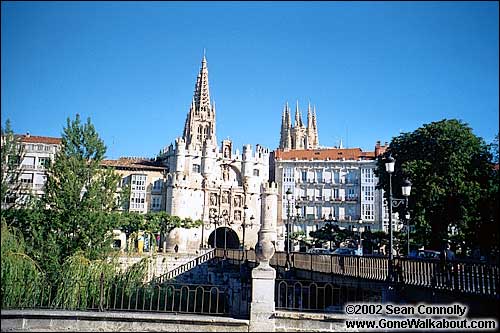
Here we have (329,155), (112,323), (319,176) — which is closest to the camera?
(112,323)

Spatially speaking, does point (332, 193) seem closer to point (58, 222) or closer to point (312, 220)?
point (312, 220)

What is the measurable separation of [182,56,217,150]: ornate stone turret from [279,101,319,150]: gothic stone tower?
2739 cm

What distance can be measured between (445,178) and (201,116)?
52.1m

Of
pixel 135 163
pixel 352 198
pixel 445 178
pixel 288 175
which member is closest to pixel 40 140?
pixel 135 163

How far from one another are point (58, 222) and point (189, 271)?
19.0 meters

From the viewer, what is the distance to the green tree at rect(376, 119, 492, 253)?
1244 inches

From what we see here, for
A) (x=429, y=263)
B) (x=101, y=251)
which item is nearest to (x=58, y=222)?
(x=101, y=251)

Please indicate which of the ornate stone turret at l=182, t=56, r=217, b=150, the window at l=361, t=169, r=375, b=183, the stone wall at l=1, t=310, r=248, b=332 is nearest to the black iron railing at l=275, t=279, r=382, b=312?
the stone wall at l=1, t=310, r=248, b=332

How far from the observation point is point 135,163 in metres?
69.0

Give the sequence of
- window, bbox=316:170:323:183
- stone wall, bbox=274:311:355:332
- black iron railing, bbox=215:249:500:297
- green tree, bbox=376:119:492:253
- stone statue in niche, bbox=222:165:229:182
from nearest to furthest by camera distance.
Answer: stone wall, bbox=274:311:355:332 → black iron railing, bbox=215:249:500:297 → green tree, bbox=376:119:492:253 → stone statue in niche, bbox=222:165:229:182 → window, bbox=316:170:323:183

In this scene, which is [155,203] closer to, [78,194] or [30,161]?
[30,161]

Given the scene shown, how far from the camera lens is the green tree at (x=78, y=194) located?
93.7 ft

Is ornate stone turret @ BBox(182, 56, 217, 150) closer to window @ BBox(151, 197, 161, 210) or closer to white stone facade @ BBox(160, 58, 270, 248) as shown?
white stone facade @ BBox(160, 58, 270, 248)

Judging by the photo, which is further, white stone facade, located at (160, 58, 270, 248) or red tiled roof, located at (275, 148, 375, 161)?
red tiled roof, located at (275, 148, 375, 161)
